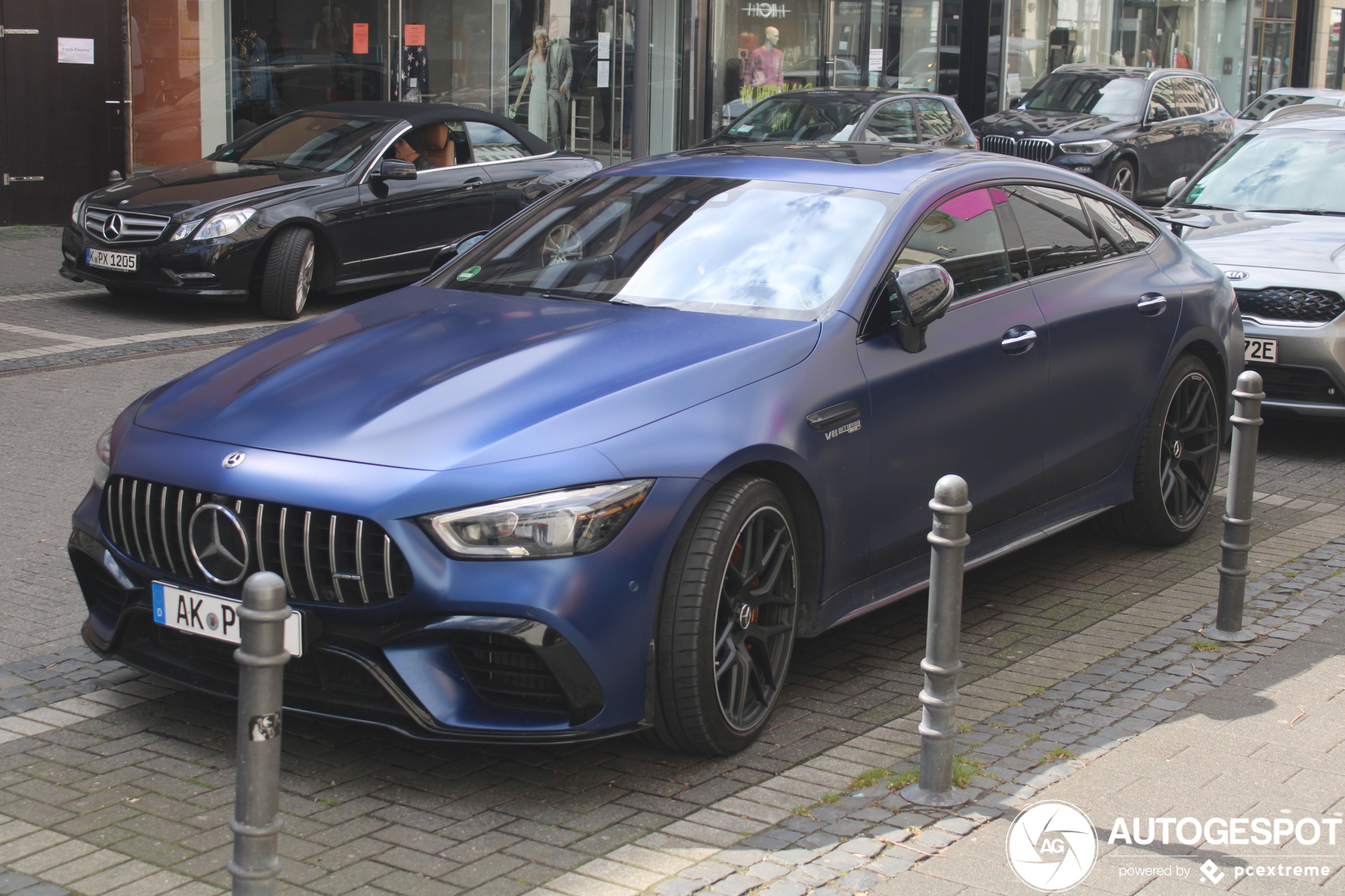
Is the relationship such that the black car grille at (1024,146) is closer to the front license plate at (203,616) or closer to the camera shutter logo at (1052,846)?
the camera shutter logo at (1052,846)

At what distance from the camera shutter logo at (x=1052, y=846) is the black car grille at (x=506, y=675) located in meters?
1.20

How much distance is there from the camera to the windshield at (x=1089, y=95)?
65.4ft

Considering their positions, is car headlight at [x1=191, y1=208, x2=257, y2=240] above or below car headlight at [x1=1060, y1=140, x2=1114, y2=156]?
below

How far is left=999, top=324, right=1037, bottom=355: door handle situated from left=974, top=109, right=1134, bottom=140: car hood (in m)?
14.6

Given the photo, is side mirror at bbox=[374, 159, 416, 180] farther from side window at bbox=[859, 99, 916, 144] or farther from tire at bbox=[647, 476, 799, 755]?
tire at bbox=[647, 476, 799, 755]

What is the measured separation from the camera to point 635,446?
3.90 meters

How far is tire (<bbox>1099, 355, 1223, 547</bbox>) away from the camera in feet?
20.4

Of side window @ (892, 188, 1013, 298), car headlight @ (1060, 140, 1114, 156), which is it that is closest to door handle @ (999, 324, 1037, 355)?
side window @ (892, 188, 1013, 298)

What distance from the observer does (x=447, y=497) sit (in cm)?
371

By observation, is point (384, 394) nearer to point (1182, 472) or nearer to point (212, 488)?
point (212, 488)

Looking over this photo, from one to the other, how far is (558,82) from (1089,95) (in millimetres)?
7529

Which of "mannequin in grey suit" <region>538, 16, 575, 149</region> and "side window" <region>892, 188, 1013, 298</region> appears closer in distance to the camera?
"side window" <region>892, 188, 1013, 298</region>

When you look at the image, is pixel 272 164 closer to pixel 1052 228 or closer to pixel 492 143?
pixel 492 143

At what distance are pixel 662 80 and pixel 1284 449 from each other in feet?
52.2
